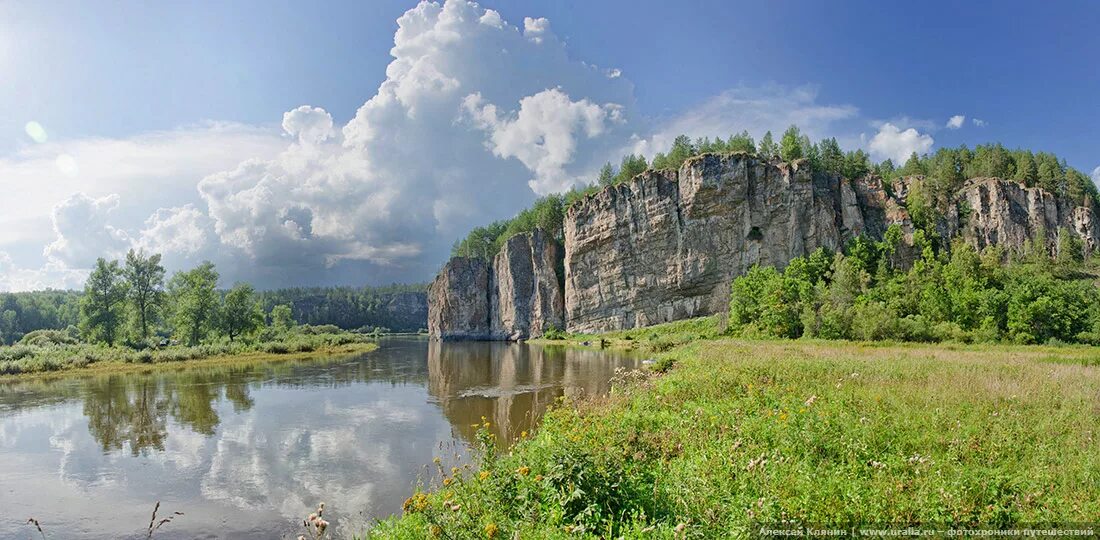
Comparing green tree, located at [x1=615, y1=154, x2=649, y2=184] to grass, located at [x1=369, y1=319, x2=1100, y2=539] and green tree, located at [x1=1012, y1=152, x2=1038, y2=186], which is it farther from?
grass, located at [x1=369, y1=319, x2=1100, y2=539]

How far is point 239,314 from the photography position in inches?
2758

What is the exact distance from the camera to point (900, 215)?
75625 millimetres

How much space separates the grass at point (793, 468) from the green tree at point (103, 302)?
7061cm

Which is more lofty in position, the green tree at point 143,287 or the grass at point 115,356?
the green tree at point 143,287

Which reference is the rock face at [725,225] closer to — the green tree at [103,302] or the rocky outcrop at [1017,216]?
the rocky outcrop at [1017,216]

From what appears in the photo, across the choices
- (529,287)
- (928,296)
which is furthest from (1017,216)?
(529,287)

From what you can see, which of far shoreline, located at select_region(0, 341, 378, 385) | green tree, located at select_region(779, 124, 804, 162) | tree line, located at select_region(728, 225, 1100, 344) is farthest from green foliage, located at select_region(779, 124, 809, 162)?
far shoreline, located at select_region(0, 341, 378, 385)

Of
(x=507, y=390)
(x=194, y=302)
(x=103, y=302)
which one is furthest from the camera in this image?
(x=194, y=302)

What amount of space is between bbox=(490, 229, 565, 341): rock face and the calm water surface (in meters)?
73.0

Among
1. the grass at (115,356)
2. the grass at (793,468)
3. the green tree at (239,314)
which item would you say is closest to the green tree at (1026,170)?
the grass at (793,468)

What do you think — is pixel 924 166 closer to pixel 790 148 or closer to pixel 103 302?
pixel 790 148

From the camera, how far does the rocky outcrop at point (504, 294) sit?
4257 inches

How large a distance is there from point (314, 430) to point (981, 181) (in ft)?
336

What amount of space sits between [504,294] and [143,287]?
6830 centimetres
